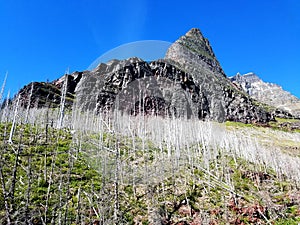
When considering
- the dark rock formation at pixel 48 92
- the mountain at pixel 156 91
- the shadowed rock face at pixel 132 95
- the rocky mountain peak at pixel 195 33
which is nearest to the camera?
the shadowed rock face at pixel 132 95

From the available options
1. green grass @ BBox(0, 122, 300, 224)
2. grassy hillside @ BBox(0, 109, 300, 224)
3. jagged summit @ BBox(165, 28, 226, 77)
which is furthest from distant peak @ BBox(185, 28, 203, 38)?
green grass @ BBox(0, 122, 300, 224)

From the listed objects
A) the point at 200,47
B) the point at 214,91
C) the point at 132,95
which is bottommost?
the point at 132,95

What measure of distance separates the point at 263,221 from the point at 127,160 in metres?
10.5

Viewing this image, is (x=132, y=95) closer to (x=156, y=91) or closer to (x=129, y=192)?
(x=156, y=91)

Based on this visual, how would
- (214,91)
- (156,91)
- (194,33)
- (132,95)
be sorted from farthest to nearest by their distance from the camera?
(194,33)
(214,91)
(132,95)
(156,91)

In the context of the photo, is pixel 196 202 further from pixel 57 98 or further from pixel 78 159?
pixel 57 98

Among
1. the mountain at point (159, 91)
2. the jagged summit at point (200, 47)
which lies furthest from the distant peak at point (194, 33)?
the mountain at point (159, 91)

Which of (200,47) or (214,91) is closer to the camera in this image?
(214,91)

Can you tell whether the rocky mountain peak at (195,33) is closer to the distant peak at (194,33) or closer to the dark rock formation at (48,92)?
the distant peak at (194,33)

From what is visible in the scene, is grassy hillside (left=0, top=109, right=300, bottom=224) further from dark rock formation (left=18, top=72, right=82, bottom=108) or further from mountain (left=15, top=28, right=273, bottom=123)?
dark rock formation (left=18, top=72, right=82, bottom=108)

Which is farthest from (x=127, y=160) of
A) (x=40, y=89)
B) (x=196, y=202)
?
(x=40, y=89)

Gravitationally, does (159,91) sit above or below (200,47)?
below

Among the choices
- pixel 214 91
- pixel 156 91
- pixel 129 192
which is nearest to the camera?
pixel 129 192

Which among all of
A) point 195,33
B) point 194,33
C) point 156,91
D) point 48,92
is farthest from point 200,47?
point 156,91
